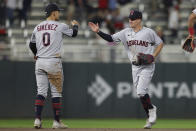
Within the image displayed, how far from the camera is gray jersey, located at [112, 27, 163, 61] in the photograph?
12.4 meters

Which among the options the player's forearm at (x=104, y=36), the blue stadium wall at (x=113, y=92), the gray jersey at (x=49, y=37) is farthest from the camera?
the blue stadium wall at (x=113, y=92)

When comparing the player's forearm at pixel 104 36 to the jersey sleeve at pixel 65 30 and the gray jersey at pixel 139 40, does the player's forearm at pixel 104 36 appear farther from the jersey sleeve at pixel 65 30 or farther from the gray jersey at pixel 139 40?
the jersey sleeve at pixel 65 30

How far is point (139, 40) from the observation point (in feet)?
40.7

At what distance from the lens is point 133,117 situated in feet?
59.2

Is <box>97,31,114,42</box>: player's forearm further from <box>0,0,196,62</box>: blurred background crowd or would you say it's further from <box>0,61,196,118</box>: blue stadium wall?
<box>0,61,196,118</box>: blue stadium wall

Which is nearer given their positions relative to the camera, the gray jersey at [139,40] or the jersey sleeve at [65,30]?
the jersey sleeve at [65,30]

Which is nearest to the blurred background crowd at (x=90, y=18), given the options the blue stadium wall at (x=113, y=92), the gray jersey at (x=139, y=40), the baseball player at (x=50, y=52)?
the blue stadium wall at (x=113, y=92)

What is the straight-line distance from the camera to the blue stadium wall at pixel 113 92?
17.9m

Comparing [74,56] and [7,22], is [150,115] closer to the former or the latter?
[74,56]

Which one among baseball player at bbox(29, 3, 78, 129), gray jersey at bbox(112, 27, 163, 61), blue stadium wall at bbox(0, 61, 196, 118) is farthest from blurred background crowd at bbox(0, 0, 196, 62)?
baseball player at bbox(29, 3, 78, 129)

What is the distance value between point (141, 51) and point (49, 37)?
69.6 inches

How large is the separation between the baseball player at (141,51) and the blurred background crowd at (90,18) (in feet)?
15.6

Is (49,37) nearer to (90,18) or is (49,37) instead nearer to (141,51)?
(141,51)

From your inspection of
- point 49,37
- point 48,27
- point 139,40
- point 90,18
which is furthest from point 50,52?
point 90,18
